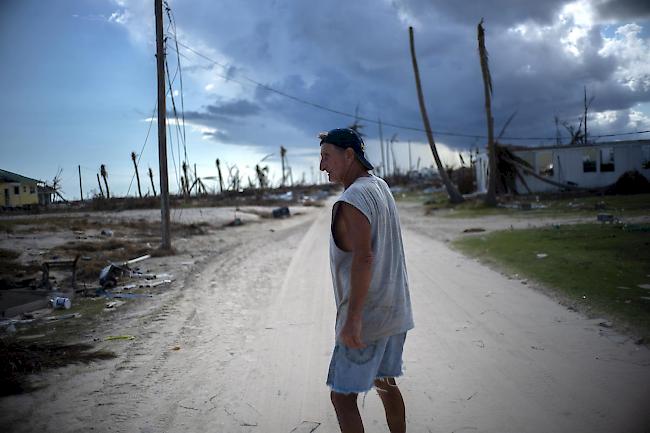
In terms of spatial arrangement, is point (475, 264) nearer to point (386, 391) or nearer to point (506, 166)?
point (386, 391)

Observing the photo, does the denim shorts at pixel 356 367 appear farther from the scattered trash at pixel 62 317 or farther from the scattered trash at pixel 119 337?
the scattered trash at pixel 62 317

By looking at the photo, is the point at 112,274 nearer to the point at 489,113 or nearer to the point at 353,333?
the point at 353,333

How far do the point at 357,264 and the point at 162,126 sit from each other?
1305cm

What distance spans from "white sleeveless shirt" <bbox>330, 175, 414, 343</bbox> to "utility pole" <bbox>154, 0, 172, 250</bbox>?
40.1 feet

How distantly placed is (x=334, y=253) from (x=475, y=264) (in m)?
8.01

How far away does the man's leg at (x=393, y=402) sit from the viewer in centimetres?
281

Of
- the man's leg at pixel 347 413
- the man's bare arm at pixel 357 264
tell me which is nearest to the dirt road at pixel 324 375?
the man's leg at pixel 347 413

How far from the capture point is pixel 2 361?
475 cm

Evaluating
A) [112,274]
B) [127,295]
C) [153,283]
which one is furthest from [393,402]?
[112,274]

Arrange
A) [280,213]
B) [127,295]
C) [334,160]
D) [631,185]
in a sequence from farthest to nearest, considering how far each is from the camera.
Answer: [280,213]
[631,185]
[127,295]
[334,160]

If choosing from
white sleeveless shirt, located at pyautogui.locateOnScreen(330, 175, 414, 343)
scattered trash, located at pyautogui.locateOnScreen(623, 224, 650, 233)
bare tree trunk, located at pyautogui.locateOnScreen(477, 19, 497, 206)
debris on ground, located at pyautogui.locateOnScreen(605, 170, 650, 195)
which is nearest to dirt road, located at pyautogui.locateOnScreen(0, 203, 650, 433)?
white sleeveless shirt, located at pyautogui.locateOnScreen(330, 175, 414, 343)

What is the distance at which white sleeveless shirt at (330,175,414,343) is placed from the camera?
2.56 m

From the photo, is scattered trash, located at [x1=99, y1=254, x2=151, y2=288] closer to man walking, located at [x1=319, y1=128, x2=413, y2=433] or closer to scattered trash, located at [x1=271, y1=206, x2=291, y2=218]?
man walking, located at [x1=319, y1=128, x2=413, y2=433]

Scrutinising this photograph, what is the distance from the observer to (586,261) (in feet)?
29.7
